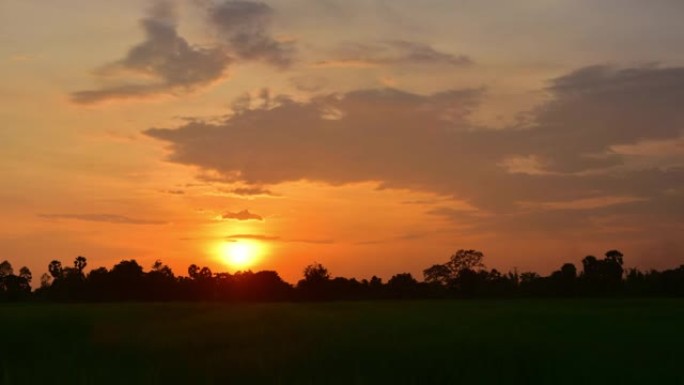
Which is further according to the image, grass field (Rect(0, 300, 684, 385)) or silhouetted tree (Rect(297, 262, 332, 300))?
silhouetted tree (Rect(297, 262, 332, 300))

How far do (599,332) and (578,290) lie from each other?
6668 centimetres

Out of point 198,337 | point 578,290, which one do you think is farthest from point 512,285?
point 198,337

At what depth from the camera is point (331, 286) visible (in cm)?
9950

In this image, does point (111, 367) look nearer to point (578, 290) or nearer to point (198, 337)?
point (198, 337)

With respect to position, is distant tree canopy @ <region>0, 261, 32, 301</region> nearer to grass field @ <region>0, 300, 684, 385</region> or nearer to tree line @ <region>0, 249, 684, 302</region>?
tree line @ <region>0, 249, 684, 302</region>

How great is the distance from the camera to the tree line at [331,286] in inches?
3423

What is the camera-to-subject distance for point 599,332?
76.6 feet

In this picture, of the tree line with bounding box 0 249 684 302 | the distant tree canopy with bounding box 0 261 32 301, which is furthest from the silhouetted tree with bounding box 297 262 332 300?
the distant tree canopy with bounding box 0 261 32 301

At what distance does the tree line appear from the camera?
86.9m

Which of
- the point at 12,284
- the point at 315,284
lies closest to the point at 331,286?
the point at 315,284

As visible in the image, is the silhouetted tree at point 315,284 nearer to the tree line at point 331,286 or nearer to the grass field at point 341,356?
the tree line at point 331,286

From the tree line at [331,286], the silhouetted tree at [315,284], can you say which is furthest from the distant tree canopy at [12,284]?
the silhouetted tree at [315,284]

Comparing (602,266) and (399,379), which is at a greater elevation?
(602,266)

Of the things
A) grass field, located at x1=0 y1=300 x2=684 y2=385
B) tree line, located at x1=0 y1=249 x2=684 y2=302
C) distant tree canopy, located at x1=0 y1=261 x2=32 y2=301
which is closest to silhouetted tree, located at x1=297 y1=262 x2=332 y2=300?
tree line, located at x1=0 y1=249 x2=684 y2=302
